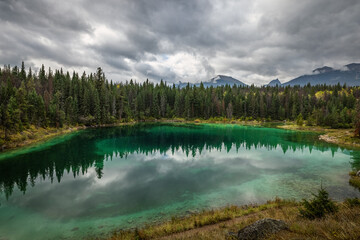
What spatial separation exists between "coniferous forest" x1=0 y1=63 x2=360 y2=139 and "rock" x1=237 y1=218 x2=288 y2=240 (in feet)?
175

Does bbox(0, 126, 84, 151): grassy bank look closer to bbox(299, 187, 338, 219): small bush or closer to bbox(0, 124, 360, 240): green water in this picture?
bbox(0, 124, 360, 240): green water

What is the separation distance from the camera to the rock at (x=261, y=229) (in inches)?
341

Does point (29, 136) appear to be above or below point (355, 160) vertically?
above

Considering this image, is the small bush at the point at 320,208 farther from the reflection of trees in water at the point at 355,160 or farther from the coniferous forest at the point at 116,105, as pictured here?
the coniferous forest at the point at 116,105

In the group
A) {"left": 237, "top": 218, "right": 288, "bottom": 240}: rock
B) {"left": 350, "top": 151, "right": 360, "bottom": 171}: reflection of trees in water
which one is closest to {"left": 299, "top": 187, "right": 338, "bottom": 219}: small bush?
{"left": 237, "top": 218, "right": 288, "bottom": 240}: rock

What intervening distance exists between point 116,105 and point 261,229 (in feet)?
349

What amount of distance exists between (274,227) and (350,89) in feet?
730

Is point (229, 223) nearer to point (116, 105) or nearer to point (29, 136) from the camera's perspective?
point (29, 136)

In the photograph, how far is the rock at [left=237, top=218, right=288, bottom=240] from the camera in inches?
341

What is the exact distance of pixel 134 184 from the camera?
77.3 ft

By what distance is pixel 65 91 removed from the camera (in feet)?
304

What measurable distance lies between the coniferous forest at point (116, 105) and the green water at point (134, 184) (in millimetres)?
25214

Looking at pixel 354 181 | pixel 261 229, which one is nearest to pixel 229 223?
pixel 261 229

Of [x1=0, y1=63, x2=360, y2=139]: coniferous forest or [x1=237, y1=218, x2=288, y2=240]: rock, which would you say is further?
[x1=0, y1=63, x2=360, y2=139]: coniferous forest
